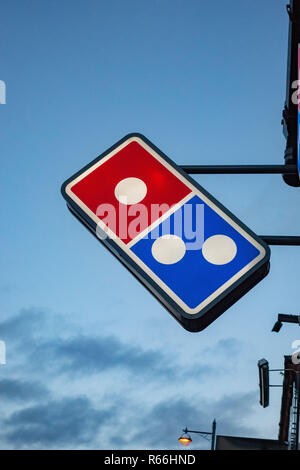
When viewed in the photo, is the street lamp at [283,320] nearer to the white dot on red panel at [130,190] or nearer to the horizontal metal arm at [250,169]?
the horizontal metal arm at [250,169]

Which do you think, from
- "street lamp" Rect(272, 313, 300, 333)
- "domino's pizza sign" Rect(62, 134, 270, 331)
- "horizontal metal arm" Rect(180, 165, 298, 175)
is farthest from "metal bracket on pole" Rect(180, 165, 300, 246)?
"street lamp" Rect(272, 313, 300, 333)

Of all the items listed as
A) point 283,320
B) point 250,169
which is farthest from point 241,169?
point 283,320

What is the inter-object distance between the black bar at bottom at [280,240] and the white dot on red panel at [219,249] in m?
0.28

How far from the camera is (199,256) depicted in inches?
59.7

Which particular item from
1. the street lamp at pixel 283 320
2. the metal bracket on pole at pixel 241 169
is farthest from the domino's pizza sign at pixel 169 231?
the street lamp at pixel 283 320

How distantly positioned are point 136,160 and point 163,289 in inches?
25.8

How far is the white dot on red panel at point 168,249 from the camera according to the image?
1.54 m

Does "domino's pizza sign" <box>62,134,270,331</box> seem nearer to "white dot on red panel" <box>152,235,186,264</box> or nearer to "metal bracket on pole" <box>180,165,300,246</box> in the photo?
"white dot on red panel" <box>152,235,186,264</box>

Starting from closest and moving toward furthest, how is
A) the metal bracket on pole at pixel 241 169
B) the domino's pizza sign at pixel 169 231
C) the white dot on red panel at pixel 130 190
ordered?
the domino's pizza sign at pixel 169 231 → the white dot on red panel at pixel 130 190 → the metal bracket on pole at pixel 241 169

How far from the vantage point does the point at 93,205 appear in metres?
1.75

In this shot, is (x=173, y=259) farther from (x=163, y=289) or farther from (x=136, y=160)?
(x=136, y=160)

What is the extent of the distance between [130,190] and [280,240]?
2.13ft

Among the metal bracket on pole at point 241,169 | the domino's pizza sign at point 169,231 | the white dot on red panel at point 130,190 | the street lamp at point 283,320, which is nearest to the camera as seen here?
the domino's pizza sign at point 169,231
